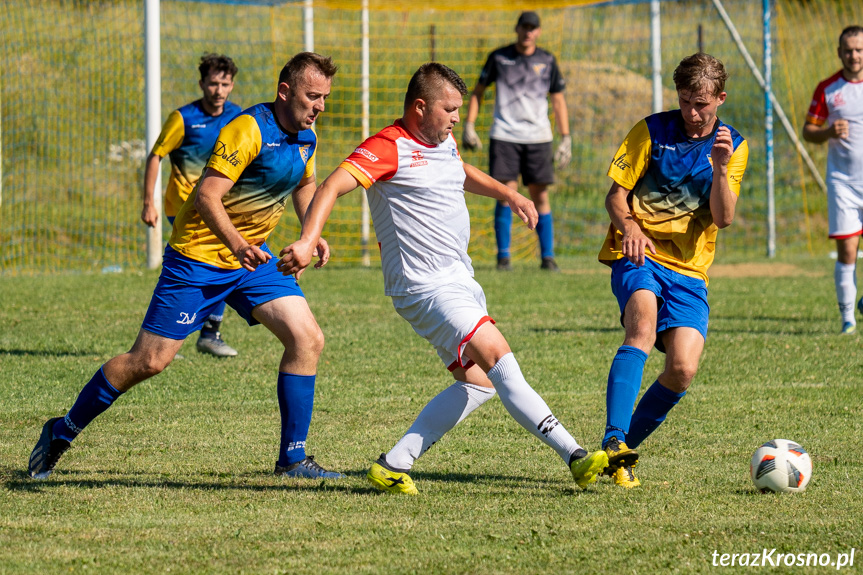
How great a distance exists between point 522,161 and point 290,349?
842 centimetres

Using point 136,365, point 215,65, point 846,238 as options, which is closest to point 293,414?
point 136,365

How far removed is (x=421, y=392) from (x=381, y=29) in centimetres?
1607

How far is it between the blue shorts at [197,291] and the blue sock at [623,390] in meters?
1.53

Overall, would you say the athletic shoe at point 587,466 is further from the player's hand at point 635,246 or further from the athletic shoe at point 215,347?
the athletic shoe at point 215,347

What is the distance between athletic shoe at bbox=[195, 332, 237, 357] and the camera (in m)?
8.52

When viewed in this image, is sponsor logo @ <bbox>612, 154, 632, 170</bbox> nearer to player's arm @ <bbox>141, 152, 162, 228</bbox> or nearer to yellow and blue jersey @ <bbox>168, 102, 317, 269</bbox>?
yellow and blue jersey @ <bbox>168, 102, 317, 269</bbox>

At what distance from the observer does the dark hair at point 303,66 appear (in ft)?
16.5

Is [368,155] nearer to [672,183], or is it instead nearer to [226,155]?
[226,155]

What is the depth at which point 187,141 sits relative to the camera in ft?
28.2

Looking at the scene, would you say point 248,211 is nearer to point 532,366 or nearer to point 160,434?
point 160,434

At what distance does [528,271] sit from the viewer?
44.2ft

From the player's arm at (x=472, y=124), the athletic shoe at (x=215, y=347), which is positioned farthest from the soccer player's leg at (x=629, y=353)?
the player's arm at (x=472, y=124)

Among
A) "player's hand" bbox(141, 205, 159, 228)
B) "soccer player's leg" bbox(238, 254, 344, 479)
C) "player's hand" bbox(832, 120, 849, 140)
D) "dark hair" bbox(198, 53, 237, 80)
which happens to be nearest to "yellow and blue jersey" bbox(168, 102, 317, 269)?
"soccer player's leg" bbox(238, 254, 344, 479)

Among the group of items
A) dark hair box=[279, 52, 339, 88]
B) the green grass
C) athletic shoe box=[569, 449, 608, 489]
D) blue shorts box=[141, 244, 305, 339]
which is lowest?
the green grass
